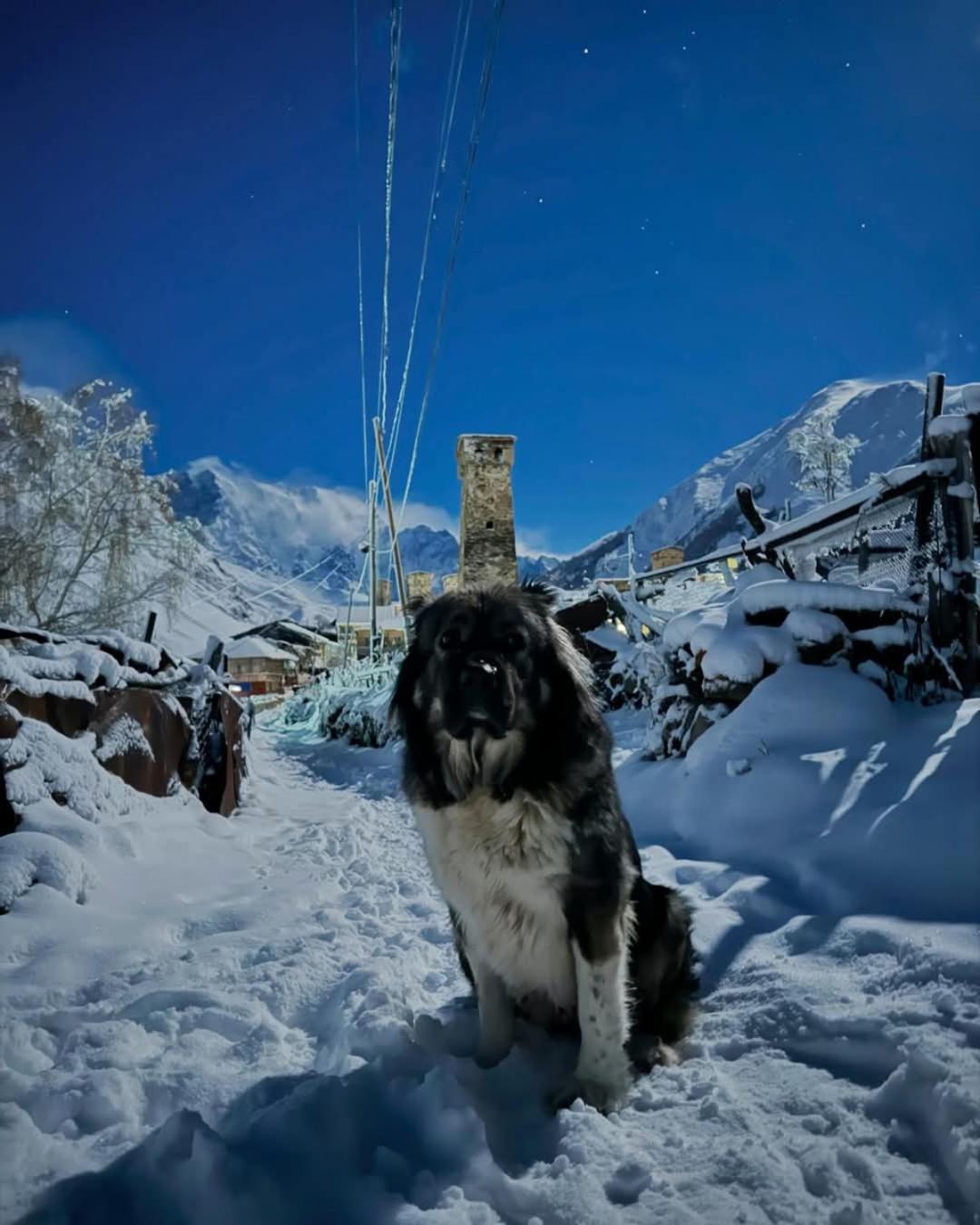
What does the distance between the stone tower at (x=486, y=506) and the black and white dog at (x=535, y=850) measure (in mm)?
24416

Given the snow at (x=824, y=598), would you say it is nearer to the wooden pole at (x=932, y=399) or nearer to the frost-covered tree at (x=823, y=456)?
the wooden pole at (x=932, y=399)

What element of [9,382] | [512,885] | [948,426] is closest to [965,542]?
[948,426]

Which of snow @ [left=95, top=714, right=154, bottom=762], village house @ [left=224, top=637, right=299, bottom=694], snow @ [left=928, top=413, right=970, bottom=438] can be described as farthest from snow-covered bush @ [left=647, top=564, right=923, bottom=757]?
village house @ [left=224, top=637, right=299, bottom=694]

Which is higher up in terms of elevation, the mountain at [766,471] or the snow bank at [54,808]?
the mountain at [766,471]

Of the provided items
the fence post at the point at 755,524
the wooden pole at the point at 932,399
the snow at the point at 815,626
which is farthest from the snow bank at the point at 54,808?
the wooden pole at the point at 932,399

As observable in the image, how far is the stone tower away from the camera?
26.7m

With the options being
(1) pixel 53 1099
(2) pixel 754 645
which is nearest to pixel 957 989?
(1) pixel 53 1099

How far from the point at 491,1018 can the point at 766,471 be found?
303ft

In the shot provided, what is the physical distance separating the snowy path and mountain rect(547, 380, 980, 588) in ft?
125

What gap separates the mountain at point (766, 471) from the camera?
205 ft

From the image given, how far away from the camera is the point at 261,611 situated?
251 feet

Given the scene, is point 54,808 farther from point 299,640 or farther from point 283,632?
point 299,640

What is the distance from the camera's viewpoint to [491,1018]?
203 cm

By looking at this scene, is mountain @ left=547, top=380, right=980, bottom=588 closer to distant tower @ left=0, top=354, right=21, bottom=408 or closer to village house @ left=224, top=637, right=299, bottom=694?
village house @ left=224, top=637, right=299, bottom=694
